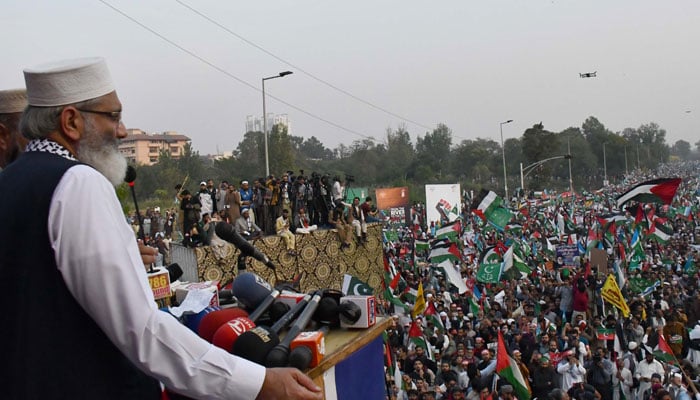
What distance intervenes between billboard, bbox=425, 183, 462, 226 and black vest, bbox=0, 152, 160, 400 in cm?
2712

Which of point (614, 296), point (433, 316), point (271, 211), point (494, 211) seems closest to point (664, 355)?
point (614, 296)

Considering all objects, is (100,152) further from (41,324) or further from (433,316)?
(433,316)

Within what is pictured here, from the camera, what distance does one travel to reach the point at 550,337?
32.9 ft

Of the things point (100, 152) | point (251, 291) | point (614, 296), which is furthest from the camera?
point (614, 296)

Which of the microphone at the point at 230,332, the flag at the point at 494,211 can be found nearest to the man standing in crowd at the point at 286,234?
the flag at the point at 494,211

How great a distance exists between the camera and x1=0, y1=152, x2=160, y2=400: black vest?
1247mm

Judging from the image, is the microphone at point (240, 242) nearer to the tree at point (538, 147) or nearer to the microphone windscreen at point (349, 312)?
the microphone windscreen at point (349, 312)

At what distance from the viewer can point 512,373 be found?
8.23 m

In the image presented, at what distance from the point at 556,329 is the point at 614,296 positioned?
1224 mm

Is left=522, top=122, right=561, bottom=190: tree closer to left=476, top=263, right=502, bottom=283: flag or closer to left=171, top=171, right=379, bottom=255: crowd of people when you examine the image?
left=171, top=171, right=379, bottom=255: crowd of people

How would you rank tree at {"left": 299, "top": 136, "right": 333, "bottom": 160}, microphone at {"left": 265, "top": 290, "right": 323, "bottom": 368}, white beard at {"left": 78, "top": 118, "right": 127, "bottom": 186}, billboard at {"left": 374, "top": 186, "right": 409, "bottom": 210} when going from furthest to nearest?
tree at {"left": 299, "top": 136, "right": 333, "bottom": 160} < billboard at {"left": 374, "top": 186, "right": 409, "bottom": 210} < microphone at {"left": 265, "top": 290, "right": 323, "bottom": 368} < white beard at {"left": 78, "top": 118, "right": 127, "bottom": 186}

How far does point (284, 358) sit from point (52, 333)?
2.05ft

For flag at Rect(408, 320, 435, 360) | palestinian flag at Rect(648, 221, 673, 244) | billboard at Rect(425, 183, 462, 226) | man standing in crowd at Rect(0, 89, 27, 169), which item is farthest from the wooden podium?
billboard at Rect(425, 183, 462, 226)

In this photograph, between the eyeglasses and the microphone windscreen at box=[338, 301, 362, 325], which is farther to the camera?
the microphone windscreen at box=[338, 301, 362, 325]
